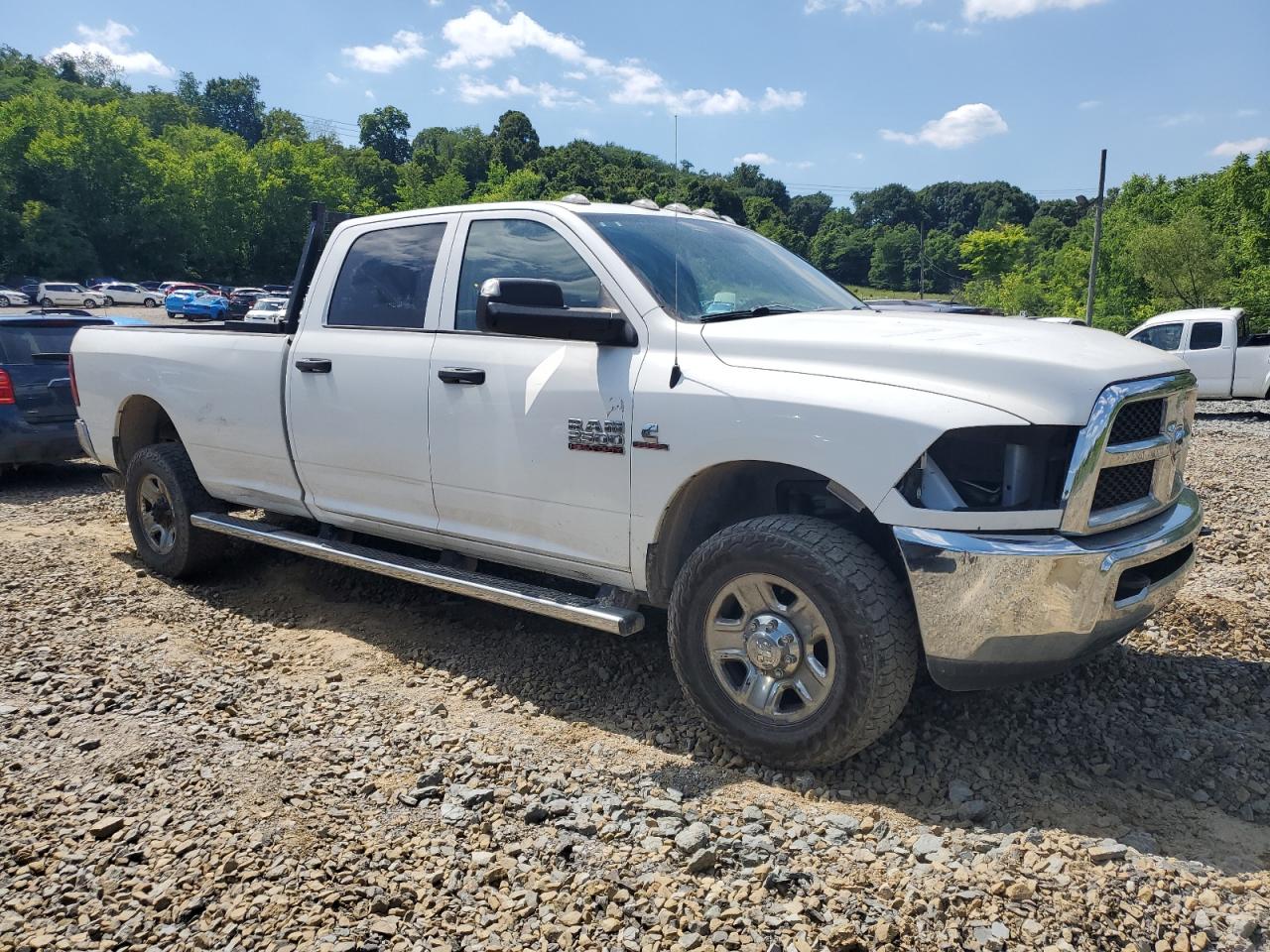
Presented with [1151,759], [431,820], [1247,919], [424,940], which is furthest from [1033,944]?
[431,820]

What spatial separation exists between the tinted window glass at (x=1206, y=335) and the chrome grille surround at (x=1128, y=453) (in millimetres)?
14733

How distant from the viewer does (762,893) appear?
8.51ft

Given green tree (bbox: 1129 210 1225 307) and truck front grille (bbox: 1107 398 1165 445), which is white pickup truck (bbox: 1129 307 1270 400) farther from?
green tree (bbox: 1129 210 1225 307)

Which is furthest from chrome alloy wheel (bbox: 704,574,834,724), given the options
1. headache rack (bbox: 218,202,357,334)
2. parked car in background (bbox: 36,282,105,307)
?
parked car in background (bbox: 36,282,105,307)

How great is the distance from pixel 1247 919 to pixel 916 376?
5.63 ft

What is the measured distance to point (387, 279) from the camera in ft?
14.8

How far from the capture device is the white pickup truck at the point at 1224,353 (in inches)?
611

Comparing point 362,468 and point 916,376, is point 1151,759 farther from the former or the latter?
point 362,468

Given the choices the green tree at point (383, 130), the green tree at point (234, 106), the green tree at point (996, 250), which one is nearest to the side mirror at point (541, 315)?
the green tree at point (996, 250)

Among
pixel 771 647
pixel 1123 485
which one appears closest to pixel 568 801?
pixel 771 647

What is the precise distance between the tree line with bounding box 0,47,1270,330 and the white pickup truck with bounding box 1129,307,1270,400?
20.5 feet

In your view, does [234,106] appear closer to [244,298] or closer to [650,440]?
[244,298]

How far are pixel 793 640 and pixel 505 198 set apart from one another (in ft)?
142

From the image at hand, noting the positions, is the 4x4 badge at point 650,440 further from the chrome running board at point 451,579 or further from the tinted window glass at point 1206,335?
the tinted window glass at point 1206,335
